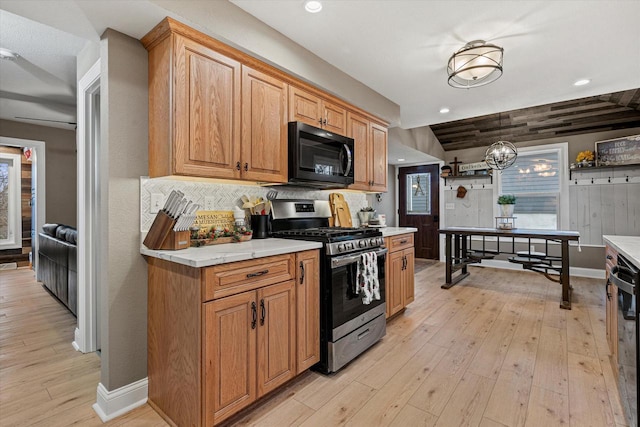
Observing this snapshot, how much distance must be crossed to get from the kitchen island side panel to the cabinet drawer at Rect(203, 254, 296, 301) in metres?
0.06

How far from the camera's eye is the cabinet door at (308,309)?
201cm

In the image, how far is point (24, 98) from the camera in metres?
3.80

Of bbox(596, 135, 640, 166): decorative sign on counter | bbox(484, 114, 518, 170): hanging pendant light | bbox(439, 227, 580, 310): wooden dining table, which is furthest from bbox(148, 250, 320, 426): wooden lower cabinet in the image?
bbox(596, 135, 640, 166): decorative sign on counter

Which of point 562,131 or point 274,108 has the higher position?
point 562,131

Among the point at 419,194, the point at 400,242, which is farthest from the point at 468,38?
the point at 419,194

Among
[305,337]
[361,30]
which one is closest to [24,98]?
[361,30]

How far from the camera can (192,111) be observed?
1830 millimetres

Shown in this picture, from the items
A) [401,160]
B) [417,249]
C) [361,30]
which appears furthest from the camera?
[417,249]

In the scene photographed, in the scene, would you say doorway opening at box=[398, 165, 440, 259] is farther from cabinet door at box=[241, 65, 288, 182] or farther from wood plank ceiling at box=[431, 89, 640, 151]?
cabinet door at box=[241, 65, 288, 182]

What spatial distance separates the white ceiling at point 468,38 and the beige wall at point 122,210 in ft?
2.71

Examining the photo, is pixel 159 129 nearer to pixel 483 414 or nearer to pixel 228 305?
pixel 228 305

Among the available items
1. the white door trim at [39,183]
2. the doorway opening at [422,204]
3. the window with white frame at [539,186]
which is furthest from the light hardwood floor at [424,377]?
the doorway opening at [422,204]

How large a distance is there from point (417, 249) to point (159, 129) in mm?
6329

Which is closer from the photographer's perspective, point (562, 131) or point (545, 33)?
point (545, 33)
